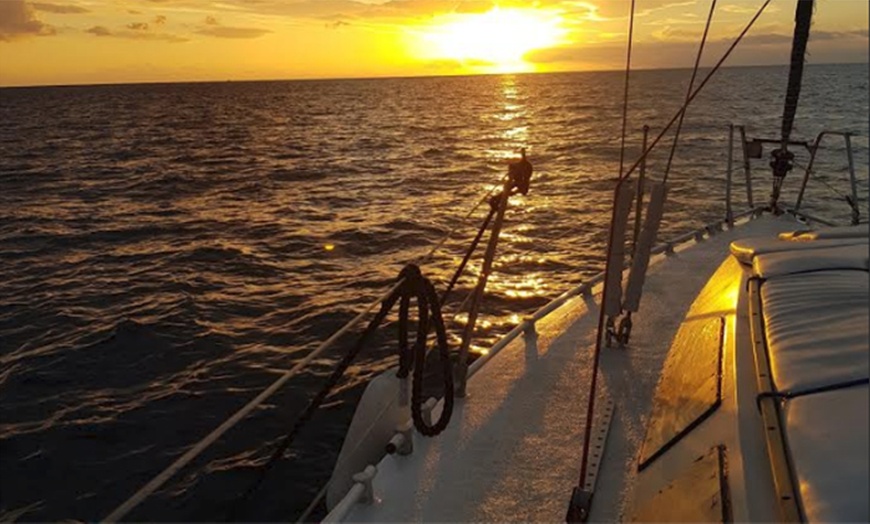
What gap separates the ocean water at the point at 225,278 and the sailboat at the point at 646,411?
134 centimetres

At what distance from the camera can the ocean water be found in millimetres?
8305

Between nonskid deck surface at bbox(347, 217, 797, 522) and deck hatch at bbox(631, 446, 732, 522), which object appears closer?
deck hatch at bbox(631, 446, 732, 522)

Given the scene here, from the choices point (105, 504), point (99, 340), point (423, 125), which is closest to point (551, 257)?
point (99, 340)

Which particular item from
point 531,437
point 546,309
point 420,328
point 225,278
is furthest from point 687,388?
point 225,278

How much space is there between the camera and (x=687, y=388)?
4.28 metres

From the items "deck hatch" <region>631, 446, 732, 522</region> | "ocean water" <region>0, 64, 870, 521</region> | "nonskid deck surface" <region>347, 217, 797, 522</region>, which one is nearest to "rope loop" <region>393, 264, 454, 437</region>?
"nonskid deck surface" <region>347, 217, 797, 522</region>

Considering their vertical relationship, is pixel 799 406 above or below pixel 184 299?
above

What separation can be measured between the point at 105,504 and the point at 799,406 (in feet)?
24.5

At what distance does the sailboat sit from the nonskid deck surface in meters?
0.02

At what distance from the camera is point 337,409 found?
9.61 m

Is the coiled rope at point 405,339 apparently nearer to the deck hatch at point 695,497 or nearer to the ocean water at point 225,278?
the deck hatch at point 695,497

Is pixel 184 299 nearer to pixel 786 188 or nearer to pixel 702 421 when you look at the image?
pixel 702 421

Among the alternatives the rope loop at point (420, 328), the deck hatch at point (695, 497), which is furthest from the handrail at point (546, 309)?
the deck hatch at point (695, 497)

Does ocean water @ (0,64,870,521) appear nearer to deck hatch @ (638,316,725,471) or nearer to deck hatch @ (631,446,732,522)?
deck hatch @ (638,316,725,471)
